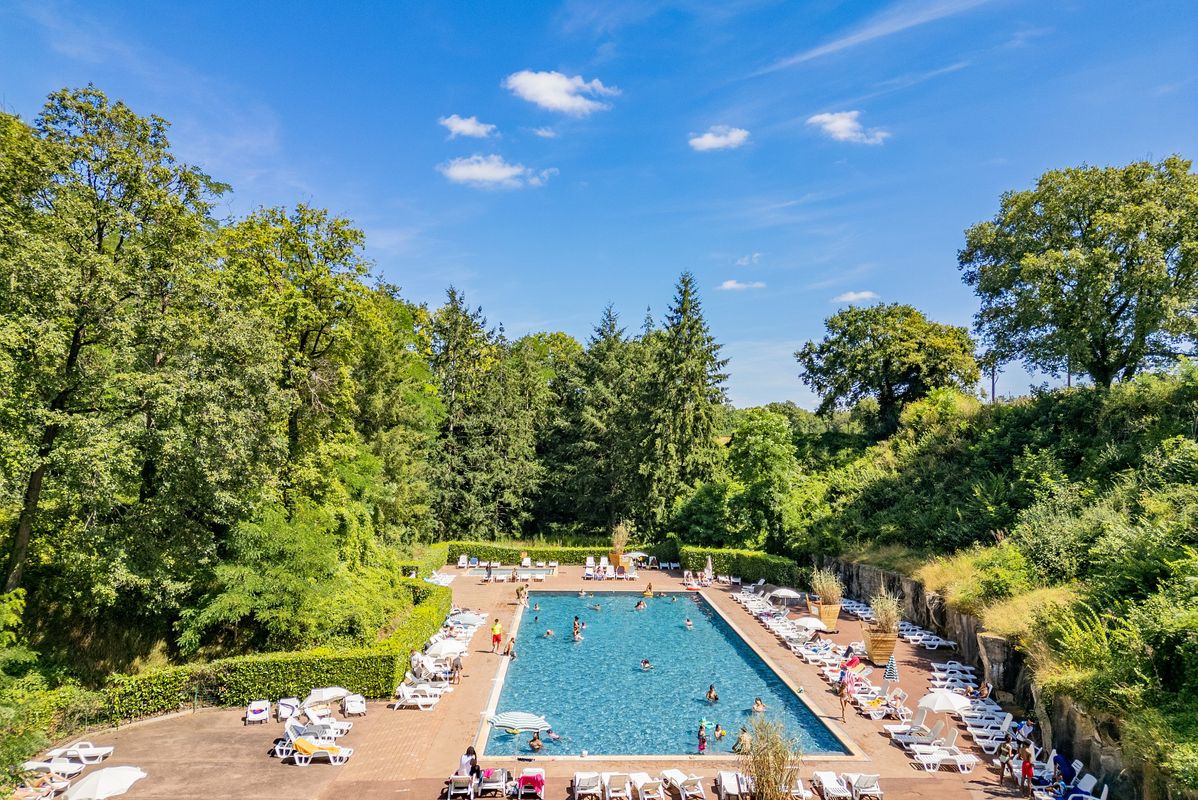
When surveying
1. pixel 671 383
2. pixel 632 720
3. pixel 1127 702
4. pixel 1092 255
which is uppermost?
pixel 1092 255

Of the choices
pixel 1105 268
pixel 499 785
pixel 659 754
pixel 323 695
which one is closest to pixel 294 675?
pixel 323 695

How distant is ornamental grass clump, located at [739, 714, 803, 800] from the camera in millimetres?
10602

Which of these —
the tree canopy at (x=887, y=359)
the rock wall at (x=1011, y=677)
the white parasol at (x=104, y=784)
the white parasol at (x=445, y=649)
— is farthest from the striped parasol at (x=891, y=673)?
the tree canopy at (x=887, y=359)

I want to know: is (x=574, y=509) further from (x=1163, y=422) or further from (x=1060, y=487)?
(x=1163, y=422)

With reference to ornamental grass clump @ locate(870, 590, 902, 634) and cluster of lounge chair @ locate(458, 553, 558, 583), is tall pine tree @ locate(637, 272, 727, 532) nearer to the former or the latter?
cluster of lounge chair @ locate(458, 553, 558, 583)

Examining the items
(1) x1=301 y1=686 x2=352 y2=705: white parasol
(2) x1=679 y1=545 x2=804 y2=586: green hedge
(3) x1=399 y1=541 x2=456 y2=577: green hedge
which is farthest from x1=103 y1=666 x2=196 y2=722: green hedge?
(2) x1=679 y1=545 x2=804 y2=586: green hedge

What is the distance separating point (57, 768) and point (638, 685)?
13.4 meters

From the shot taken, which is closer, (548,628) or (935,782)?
(935,782)

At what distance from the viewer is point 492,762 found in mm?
13094

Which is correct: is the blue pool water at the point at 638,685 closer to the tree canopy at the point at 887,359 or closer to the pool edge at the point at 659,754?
the pool edge at the point at 659,754

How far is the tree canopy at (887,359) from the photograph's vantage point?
138 feet

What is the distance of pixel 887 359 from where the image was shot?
43.2m

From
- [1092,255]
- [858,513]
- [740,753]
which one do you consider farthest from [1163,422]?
[740,753]

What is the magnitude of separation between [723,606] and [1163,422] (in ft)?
57.3
